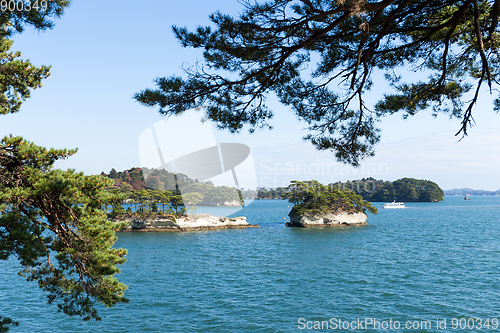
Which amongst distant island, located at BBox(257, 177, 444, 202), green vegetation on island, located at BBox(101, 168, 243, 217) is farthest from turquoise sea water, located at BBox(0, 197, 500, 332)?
distant island, located at BBox(257, 177, 444, 202)

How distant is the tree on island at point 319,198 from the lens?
41.6 metres

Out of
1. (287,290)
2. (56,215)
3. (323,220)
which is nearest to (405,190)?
(323,220)

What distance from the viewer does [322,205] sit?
41.8 meters

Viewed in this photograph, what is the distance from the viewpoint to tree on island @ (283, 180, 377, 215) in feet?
136

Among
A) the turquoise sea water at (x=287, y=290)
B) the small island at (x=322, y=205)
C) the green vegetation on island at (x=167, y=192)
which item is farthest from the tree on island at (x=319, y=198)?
the green vegetation on island at (x=167, y=192)

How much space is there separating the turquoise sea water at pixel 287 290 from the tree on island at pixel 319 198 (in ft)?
45.7

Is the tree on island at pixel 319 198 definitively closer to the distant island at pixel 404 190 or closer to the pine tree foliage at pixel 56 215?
the pine tree foliage at pixel 56 215

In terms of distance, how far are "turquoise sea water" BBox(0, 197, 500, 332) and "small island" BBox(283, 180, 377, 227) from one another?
1374 cm

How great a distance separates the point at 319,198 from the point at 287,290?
27742 millimetres

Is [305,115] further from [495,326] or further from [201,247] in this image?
[201,247]

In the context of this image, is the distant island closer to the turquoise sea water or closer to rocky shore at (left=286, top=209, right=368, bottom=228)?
rocky shore at (left=286, top=209, right=368, bottom=228)

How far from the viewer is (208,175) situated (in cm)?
4069

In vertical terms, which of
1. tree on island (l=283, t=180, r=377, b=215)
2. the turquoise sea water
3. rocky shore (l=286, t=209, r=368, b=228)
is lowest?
the turquoise sea water

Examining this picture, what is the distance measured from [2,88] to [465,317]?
1553 cm
